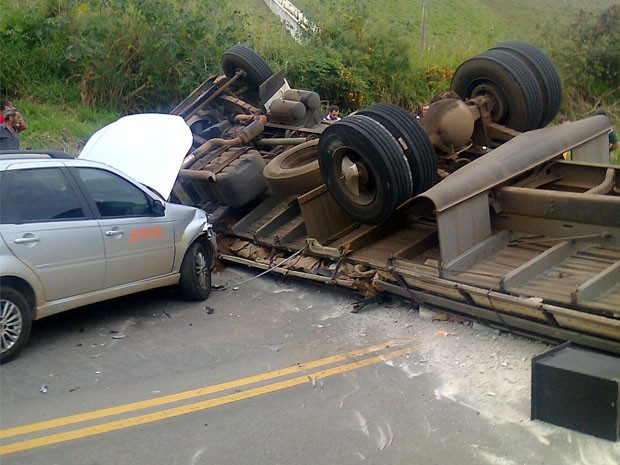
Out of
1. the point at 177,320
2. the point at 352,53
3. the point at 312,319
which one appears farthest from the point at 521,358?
the point at 352,53

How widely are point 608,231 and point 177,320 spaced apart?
4377 millimetres

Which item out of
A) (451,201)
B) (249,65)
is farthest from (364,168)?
(249,65)

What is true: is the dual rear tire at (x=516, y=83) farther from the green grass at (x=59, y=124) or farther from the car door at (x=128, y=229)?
the green grass at (x=59, y=124)

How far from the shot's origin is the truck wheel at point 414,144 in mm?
8125

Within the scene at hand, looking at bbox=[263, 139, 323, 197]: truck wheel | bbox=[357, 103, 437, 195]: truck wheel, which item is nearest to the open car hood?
bbox=[263, 139, 323, 197]: truck wheel

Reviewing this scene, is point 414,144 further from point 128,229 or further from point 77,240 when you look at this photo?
point 77,240

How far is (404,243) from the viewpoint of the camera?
8.77 meters

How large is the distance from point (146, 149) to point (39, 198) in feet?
7.82

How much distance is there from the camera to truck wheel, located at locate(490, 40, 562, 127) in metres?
9.76

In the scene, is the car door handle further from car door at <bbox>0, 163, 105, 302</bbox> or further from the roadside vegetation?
the roadside vegetation

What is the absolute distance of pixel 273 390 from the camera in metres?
6.04

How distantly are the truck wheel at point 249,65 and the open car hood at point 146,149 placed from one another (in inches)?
121

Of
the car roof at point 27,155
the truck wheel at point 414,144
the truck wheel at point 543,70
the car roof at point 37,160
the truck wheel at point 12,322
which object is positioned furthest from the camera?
the truck wheel at point 543,70

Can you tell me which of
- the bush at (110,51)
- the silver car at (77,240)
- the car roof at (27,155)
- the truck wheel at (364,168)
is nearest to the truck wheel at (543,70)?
the truck wheel at (364,168)
